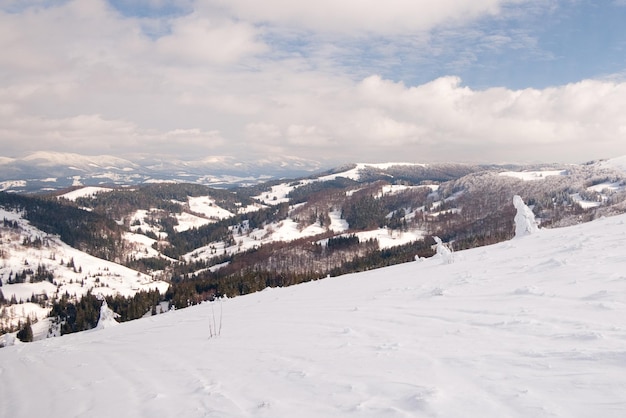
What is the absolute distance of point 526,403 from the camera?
561 cm

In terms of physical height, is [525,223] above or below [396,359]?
above

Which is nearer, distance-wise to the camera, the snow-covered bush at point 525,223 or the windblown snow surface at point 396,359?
the windblown snow surface at point 396,359

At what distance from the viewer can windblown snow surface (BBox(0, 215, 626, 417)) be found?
20.6 ft

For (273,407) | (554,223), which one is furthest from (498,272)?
(554,223)

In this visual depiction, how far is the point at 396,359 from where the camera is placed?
859cm

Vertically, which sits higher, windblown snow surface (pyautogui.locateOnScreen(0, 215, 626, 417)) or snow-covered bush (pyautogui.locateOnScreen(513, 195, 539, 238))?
snow-covered bush (pyautogui.locateOnScreen(513, 195, 539, 238))

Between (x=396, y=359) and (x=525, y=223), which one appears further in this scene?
(x=525, y=223)

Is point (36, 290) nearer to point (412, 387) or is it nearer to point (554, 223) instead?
point (412, 387)

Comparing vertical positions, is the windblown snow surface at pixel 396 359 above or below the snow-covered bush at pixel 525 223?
below

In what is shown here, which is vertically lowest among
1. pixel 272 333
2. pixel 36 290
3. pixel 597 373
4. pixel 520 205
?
pixel 36 290

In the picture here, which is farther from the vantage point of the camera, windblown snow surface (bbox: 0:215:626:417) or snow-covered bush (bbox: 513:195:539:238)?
snow-covered bush (bbox: 513:195:539:238)

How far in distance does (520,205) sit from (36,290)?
211m

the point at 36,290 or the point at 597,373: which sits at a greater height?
the point at 597,373

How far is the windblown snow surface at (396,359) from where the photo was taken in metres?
6.27
